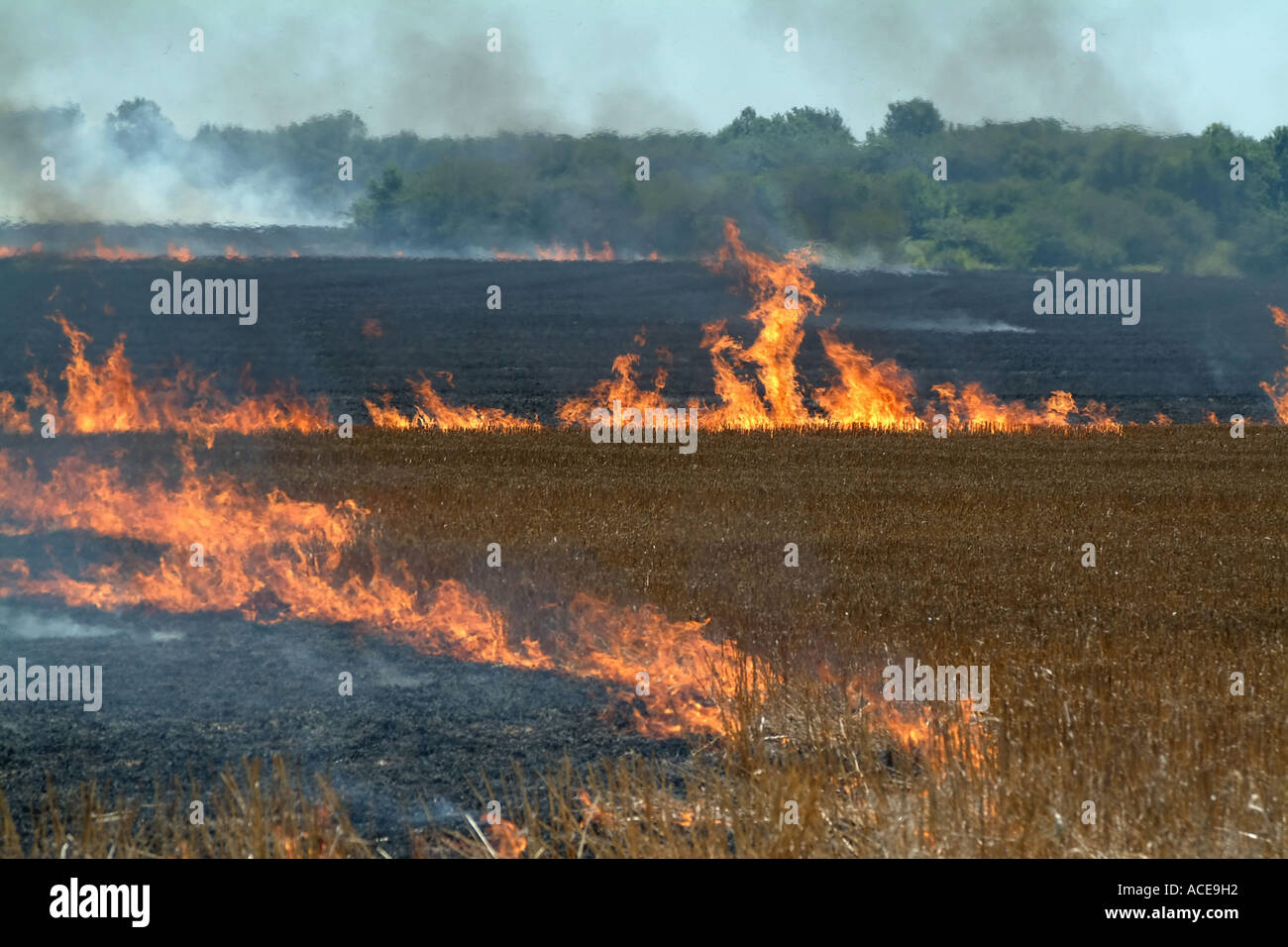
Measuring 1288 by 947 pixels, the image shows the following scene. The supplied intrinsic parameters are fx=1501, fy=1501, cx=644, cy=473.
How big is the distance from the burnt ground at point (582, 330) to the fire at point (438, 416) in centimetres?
61

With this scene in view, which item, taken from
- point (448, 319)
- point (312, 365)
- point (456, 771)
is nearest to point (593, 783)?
point (456, 771)

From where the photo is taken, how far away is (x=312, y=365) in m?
47.5

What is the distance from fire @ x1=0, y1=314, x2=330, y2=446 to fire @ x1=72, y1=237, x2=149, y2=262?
9.74ft

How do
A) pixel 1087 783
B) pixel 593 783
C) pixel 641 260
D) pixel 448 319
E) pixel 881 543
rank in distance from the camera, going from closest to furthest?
pixel 1087 783 → pixel 593 783 → pixel 881 543 → pixel 448 319 → pixel 641 260

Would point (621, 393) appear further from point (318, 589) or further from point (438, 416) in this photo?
point (318, 589)

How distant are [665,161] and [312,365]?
22199 mm

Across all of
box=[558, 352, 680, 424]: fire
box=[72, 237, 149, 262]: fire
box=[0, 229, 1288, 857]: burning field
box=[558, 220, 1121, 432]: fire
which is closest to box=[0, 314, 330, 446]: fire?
box=[0, 229, 1288, 857]: burning field

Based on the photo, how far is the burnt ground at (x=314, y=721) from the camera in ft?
27.6

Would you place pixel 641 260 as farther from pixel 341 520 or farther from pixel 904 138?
pixel 341 520

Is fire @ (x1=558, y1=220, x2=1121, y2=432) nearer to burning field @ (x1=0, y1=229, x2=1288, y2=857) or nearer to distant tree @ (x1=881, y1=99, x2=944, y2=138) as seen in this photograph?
burning field @ (x1=0, y1=229, x2=1288, y2=857)

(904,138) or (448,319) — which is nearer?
(448,319)

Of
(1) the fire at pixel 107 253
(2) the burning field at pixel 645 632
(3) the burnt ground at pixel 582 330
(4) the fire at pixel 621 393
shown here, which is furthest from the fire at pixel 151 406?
(4) the fire at pixel 621 393

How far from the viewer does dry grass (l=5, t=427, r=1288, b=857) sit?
6922 mm

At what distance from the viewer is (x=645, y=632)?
12016mm
